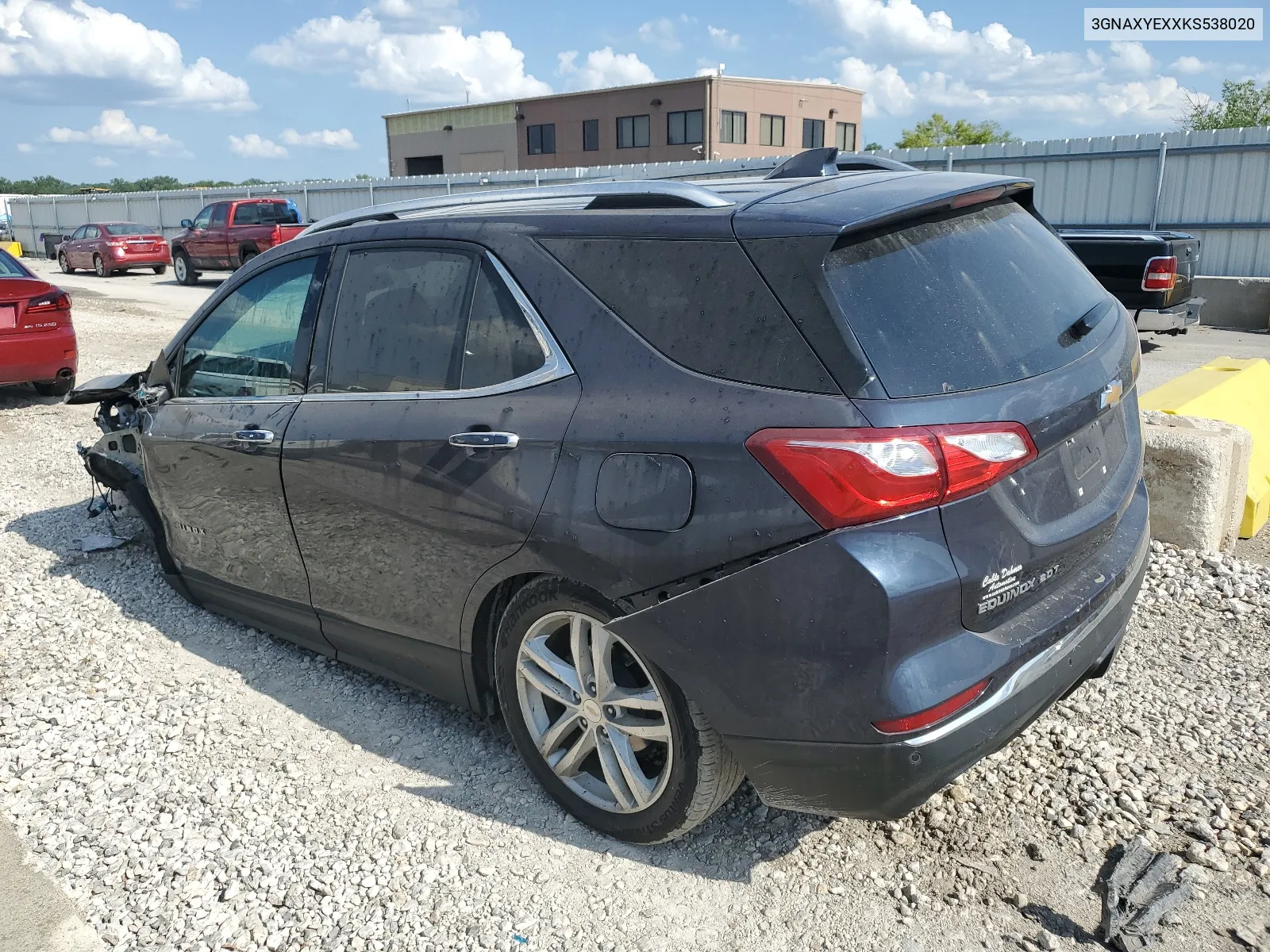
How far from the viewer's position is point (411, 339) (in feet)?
11.3

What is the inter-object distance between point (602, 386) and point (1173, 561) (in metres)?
3.42

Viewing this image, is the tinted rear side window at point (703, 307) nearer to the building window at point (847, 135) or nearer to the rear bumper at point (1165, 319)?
the rear bumper at point (1165, 319)

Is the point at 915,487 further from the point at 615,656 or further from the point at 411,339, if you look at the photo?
the point at 411,339

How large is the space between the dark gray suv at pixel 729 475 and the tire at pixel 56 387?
7.81 m

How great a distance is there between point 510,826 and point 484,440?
1218mm

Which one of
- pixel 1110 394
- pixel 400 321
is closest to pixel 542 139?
pixel 400 321

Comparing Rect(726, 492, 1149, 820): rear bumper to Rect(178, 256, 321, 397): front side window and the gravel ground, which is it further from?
Rect(178, 256, 321, 397): front side window

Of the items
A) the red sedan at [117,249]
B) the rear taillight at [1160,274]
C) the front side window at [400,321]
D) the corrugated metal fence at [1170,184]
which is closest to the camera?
the front side window at [400,321]

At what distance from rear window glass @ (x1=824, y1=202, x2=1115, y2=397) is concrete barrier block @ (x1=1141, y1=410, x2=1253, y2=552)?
2.34m

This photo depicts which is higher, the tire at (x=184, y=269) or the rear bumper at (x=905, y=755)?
the tire at (x=184, y=269)

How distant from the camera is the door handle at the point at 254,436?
3.90 meters

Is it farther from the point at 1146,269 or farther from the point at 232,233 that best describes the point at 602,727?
the point at 232,233

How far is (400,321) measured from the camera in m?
3.50

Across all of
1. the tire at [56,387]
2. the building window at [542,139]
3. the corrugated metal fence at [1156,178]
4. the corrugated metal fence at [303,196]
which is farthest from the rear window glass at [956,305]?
the building window at [542,139]
